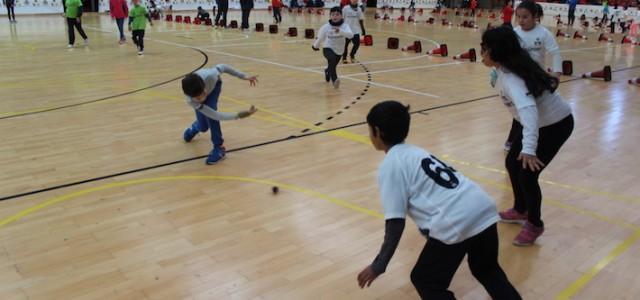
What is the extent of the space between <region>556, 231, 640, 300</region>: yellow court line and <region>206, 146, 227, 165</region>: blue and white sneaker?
11.2 ft

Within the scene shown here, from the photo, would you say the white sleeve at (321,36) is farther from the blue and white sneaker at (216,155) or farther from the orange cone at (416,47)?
the orange cone at (416,47)

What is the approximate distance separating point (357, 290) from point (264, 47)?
12119 millimetres

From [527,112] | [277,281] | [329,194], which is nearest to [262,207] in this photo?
[329,194]

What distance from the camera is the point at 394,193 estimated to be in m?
2.21

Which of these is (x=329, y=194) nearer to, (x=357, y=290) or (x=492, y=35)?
(x=357, y=290)

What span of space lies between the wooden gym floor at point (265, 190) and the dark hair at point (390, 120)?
1.21 meters

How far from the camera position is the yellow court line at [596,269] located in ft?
10.3

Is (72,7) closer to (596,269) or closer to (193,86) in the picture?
(193,86)

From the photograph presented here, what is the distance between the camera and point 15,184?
15.7 feet

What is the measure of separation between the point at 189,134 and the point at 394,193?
165 inches

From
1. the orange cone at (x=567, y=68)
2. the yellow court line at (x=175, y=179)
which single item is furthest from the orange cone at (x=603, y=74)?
the yellow court line at (x=175, y=179)

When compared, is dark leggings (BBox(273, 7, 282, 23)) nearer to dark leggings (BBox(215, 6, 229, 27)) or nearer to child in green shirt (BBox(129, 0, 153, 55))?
dark leggings (BBox(215, 6, 229, 27))

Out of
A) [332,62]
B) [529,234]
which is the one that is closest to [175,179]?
[529,234]

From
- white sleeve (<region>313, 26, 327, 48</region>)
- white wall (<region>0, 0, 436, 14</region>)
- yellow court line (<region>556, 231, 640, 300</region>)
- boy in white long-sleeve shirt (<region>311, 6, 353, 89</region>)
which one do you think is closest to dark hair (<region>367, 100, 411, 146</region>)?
yellow court line (<region>556, 231, 640, 300</region>)
